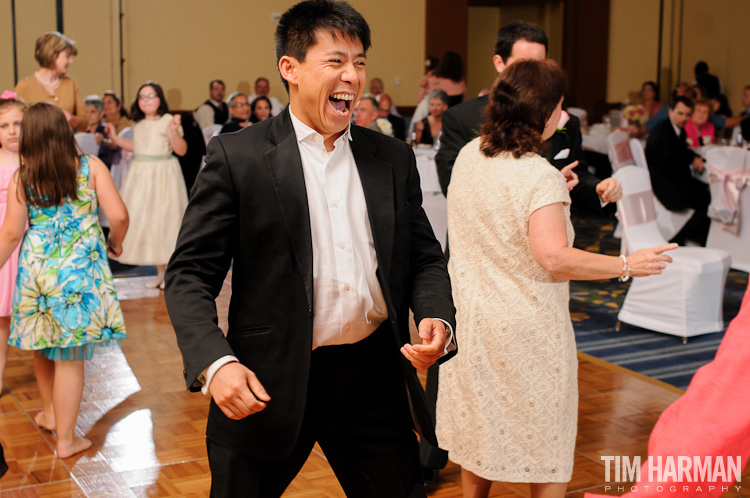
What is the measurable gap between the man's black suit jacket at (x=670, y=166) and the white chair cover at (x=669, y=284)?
6.19ft

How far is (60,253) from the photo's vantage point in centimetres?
345

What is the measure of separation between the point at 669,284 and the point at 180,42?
9231 mm

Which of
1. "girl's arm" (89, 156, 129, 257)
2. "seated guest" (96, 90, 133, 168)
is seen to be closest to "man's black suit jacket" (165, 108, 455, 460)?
"girl's arm" (89, 156, 129, 257)

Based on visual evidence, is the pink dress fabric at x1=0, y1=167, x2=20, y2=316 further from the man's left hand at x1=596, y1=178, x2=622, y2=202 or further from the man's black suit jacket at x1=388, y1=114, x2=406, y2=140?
the man's black suit jacket at x1=388, y1=114, x2=406, y2=140

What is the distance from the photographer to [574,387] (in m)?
2.39

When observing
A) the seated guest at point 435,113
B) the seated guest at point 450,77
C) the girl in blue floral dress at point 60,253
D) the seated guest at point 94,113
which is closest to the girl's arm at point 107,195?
the girl in blue floral dress at point 60,253

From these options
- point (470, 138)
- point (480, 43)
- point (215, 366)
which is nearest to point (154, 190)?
point (470, 138)

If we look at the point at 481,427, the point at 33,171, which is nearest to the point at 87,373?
the point at 33,171

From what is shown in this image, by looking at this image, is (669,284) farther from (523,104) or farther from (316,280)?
(316,280)

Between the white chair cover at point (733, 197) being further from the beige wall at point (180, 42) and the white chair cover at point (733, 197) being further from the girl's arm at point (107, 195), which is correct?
the beige wall at point (180, 42)

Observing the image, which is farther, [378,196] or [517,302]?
[517,302]

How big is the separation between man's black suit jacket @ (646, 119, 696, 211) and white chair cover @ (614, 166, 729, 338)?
1887 millimetres

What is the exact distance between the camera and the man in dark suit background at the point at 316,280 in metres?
1.62

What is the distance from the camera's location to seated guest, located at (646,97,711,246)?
23.4 ft
